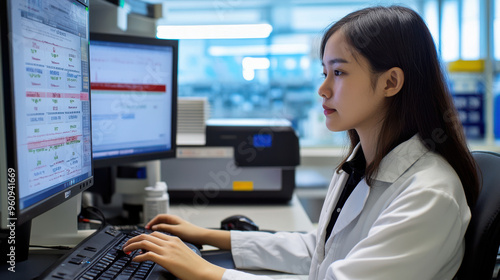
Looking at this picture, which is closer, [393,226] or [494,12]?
[393,226]

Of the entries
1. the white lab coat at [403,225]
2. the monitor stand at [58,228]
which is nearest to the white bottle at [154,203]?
the monitor stand at [58,228]

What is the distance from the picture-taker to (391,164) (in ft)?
2.70

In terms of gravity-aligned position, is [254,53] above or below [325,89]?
above

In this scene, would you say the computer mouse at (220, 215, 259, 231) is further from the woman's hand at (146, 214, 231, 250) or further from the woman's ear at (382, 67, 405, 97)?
the woman's ear at (382, 67, 405, 97)

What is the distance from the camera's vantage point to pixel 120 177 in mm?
1389

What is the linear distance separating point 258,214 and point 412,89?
843mm

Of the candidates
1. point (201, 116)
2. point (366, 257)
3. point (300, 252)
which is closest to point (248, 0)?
point (201, 116)

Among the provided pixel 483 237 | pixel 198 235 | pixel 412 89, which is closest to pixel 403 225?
pixel 483 237

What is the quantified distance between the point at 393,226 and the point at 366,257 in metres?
0.06

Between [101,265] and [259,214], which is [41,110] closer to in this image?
[101,265]

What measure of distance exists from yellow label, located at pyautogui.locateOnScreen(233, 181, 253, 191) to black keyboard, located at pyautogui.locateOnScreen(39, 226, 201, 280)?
815mm

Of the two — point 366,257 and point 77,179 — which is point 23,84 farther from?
point 366,257

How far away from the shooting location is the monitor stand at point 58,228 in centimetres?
95

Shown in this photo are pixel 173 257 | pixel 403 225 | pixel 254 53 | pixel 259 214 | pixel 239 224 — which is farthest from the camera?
pixel 254 53
